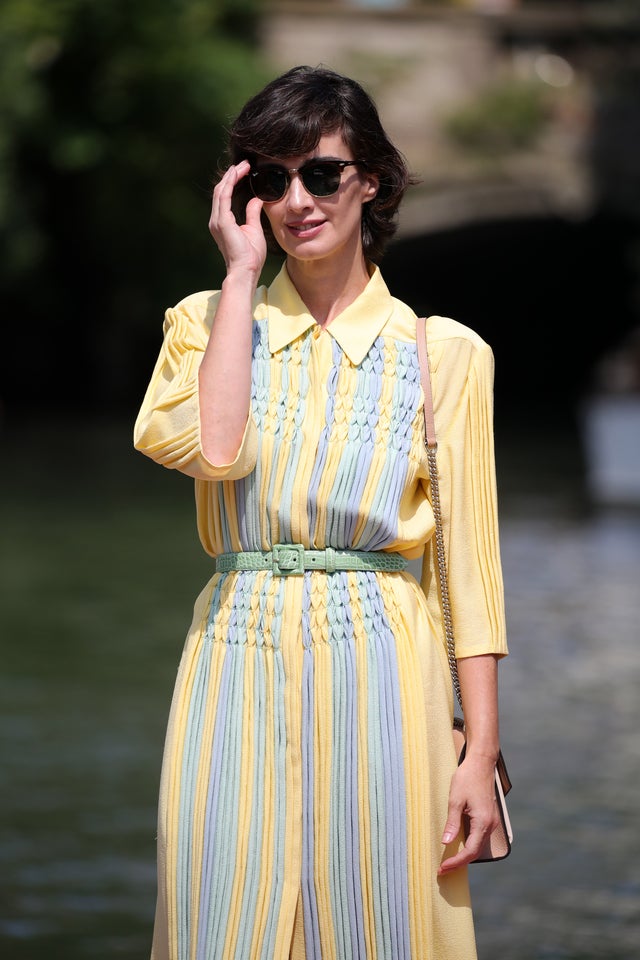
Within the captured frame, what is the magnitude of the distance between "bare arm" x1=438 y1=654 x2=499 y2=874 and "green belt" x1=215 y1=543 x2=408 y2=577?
0.21 m

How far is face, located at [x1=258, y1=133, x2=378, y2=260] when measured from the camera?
2.36m

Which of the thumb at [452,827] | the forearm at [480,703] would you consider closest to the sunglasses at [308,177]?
the forearm at [480,703]

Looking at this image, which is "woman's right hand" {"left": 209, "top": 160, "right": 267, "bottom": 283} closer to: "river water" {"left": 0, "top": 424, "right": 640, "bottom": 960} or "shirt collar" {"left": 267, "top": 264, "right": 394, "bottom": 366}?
"shirt collar" {"left": 267, "top": 264, "right": 394, "bottom": 366}

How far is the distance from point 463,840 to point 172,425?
2.33 ft

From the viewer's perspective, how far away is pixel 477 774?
233 centimetres

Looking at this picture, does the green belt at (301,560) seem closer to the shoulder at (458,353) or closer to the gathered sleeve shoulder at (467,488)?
the gathered sleeve shoulder at (467,488)

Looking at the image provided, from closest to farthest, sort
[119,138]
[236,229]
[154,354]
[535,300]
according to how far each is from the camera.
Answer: [236,229] < [119,138] < [154,354] < [535,300]

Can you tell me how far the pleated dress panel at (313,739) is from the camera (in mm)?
2287

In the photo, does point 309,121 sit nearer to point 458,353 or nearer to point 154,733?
point 458,353

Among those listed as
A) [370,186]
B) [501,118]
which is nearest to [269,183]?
[370,186]

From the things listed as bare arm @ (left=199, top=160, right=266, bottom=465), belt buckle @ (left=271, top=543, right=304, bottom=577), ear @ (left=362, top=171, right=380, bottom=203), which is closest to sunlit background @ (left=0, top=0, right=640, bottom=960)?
ear @ (left=362, top=171, right=380, bottom=203)

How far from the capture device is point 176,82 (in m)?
25.3

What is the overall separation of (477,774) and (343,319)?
68cm

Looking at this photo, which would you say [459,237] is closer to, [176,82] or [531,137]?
[531,137]
